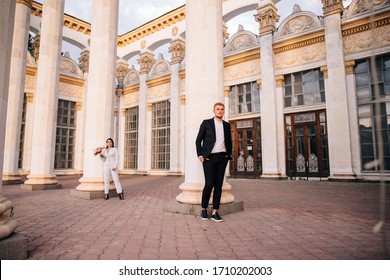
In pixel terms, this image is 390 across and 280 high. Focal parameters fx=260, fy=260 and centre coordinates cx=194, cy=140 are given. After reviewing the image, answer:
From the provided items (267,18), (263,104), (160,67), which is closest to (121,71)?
(160,67)

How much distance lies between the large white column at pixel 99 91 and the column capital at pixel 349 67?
432 inches

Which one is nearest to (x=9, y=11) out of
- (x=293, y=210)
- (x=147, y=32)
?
(x=293, y=210)

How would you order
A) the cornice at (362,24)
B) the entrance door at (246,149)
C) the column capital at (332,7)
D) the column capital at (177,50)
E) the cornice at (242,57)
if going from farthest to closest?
the column capital at (177,50) < the cornice at (242,57) < the entrance door at (246,149) < the column capital at (332,7) < the cornice at (362,24)

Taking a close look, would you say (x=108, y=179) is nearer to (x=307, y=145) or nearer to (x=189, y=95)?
(x=189, y=95)

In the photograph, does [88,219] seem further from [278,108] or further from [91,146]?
[278,108]

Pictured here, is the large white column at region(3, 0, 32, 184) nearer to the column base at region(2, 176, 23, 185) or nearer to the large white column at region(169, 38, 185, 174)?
the column base at region(2, 176, 23, 185)

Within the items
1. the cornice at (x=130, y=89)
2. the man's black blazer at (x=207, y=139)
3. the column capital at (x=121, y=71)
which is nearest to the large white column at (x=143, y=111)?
the cornice at (x=130, y=89)

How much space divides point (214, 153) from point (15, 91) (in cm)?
1140

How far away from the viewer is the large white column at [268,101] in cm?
1442

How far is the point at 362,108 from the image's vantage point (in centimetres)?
1241

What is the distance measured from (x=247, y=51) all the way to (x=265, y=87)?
279cm

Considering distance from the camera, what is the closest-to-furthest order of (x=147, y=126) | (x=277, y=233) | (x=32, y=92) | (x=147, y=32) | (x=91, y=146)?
(x=277, y=233), (x=91, y=146), (x=32, y=92), (x=147, y=126), (x=147, y=32)

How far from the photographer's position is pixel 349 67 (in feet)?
41.8

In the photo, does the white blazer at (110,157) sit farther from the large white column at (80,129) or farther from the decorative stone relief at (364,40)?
the large white column at (80,129)
